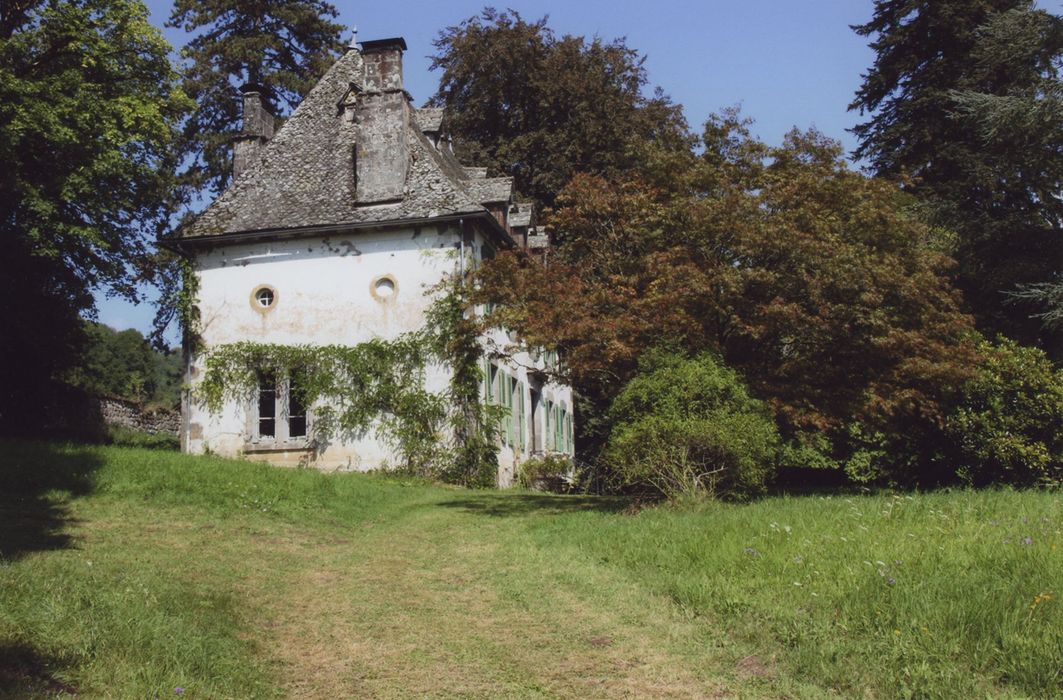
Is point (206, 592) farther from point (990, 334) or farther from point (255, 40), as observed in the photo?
point (255, 40)

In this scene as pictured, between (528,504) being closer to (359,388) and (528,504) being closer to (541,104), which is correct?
(359,388)

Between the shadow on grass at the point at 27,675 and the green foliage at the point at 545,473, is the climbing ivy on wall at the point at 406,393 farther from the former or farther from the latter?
the shadow on grass at the point at 27,675

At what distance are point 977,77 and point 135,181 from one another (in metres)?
20.4

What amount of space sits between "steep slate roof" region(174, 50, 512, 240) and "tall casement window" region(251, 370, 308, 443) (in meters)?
3.45

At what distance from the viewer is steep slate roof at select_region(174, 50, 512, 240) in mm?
20500

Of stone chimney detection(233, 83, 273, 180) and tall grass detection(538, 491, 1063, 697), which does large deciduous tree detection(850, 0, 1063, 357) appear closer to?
tall grass detection(538, 491, 1063, 697)

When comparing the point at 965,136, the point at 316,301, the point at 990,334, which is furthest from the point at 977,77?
the point at 316,301

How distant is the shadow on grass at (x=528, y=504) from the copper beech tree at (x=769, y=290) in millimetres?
1937

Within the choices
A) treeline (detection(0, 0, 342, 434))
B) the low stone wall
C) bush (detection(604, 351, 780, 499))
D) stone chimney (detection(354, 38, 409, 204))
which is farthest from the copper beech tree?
the low stone wall

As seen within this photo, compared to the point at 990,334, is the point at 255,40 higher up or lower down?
higher up

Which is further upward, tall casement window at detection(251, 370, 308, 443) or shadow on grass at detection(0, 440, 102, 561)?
tall casement window at detection(251, 370, 308, 443)

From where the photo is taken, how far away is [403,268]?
66.8 ft

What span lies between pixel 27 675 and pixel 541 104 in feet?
85.3

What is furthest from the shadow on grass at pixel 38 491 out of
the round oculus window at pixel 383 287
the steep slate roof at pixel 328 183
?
the steep slate roof at pixel 328 183
